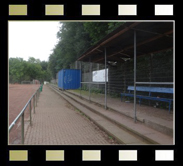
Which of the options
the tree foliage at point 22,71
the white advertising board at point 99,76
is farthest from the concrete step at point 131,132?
the tree foliage at point 22,71

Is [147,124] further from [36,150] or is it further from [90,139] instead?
[36,150]

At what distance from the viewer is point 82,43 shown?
2353 cm

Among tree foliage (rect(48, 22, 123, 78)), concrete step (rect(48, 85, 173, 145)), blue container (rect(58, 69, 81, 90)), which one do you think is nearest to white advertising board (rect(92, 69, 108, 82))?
tree foliage (rect(48, 22, 123, 78))

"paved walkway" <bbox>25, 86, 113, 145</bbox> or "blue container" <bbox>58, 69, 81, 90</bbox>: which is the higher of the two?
"blue container" <bbox>58, 69, 81, 90</bbox>

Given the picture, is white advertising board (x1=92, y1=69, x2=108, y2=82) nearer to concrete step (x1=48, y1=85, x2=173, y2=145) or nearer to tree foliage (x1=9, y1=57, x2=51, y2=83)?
concrete step (x1=48, y1=85, x2=173, y2=145)

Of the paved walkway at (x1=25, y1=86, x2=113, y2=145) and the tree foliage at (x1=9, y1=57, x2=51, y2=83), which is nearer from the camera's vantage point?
the paved walkway at (x1=25, y1=86, x2=113, y2=145)

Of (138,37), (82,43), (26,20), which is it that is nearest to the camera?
(26,20)

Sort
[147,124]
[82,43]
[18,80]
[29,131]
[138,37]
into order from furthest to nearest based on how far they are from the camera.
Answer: [18,80]
[82,43]
[138,37]
[29,131]
[147,124]

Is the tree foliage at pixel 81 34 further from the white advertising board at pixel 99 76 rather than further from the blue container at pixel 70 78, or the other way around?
the white advertising board at pixel 99 76

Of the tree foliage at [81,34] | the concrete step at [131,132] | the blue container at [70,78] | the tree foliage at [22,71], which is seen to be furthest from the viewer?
the tree foliage at [22,71]

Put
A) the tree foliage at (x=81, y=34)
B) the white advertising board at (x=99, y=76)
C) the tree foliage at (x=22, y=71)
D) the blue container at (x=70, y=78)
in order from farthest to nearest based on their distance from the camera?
the tree foliage at (x=22, y=71), the blue container at (x=70, y=78), the tree foliage at (x=81, y=34), the white advertising board at (x=99, y=76)

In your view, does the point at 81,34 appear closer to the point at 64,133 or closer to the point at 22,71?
the point at 64,133
